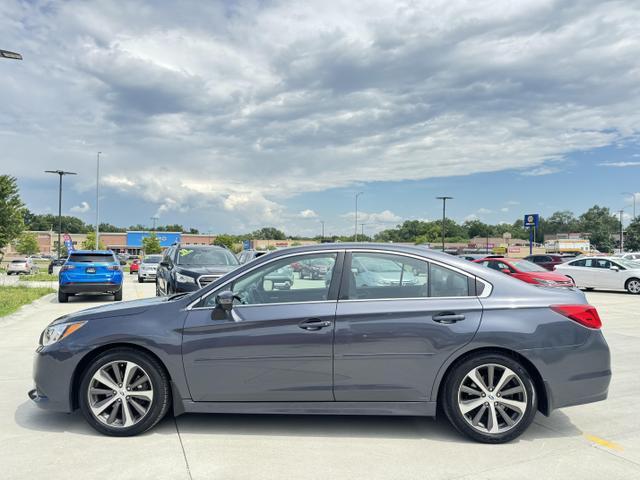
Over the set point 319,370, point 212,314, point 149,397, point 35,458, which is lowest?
point 35,458

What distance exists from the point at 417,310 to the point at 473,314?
0.46 m

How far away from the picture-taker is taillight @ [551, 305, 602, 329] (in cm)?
427

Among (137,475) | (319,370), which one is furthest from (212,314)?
(137,475)

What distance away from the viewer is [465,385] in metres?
4.20

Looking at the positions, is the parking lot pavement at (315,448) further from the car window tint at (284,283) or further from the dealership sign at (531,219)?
the dealership sign at (531,219)

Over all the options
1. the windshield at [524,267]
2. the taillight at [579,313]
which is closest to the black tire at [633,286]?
the windshield at [524,267]

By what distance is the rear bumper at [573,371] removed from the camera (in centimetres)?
416

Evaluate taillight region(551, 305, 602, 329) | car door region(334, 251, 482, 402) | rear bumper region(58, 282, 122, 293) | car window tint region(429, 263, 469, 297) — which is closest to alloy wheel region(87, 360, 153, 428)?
car door region(334, 251, 482, 402)

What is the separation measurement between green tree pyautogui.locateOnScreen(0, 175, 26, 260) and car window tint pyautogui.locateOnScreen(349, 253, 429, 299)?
18.0 meters

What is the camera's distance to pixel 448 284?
4375 millimetres

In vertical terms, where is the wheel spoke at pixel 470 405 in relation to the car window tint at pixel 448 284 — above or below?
below

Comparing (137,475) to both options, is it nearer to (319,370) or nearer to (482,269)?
(319,370)

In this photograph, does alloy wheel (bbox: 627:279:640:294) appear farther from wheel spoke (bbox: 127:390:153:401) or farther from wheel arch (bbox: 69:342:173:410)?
wheel spoke (bbox: 127:390:153:401)

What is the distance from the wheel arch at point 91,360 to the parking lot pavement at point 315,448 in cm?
34
